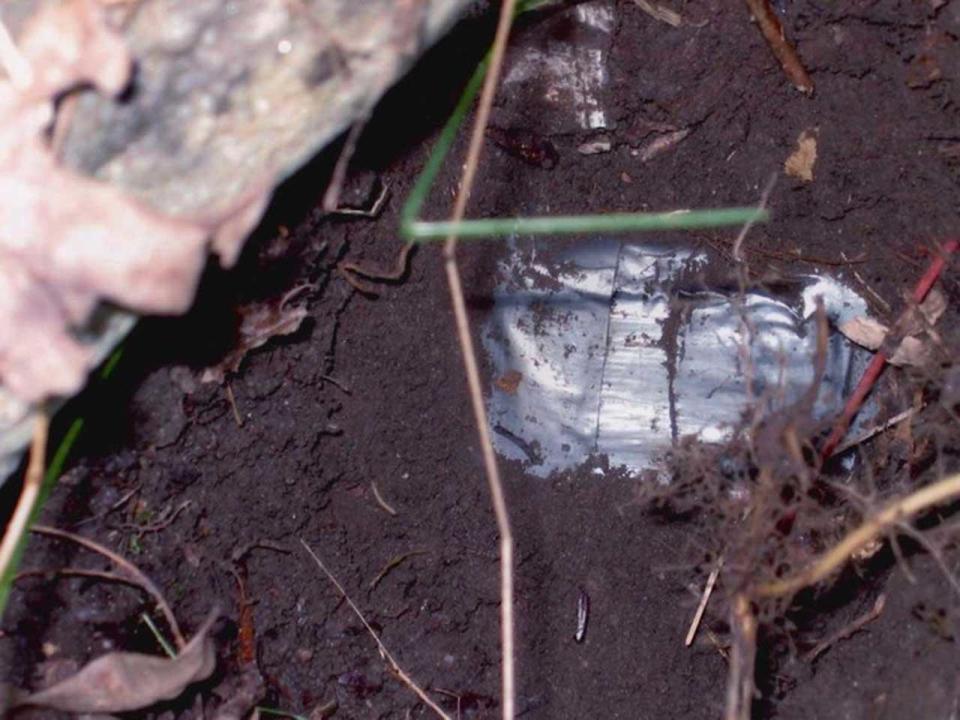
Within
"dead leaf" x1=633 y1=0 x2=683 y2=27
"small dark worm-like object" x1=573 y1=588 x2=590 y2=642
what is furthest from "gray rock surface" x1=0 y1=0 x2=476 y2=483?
"small dark worm-like object" x1=573 y1=588 x2=590 y2=642

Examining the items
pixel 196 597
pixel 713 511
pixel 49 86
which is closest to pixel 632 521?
pixel 713 511

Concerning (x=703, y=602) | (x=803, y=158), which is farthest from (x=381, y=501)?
(x=803, y=158)

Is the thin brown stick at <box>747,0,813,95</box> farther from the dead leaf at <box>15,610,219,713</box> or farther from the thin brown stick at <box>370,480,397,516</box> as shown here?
the dead leaf at <box>15,610,219,713</box>

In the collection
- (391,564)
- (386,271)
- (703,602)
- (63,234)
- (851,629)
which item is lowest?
(851,629)

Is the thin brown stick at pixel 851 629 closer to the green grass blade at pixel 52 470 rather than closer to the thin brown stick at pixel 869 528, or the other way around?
the thin brown stick at pixel 869 528

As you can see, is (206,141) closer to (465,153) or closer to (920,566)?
(465,153)

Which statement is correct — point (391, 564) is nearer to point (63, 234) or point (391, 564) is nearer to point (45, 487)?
point (45, 487)
